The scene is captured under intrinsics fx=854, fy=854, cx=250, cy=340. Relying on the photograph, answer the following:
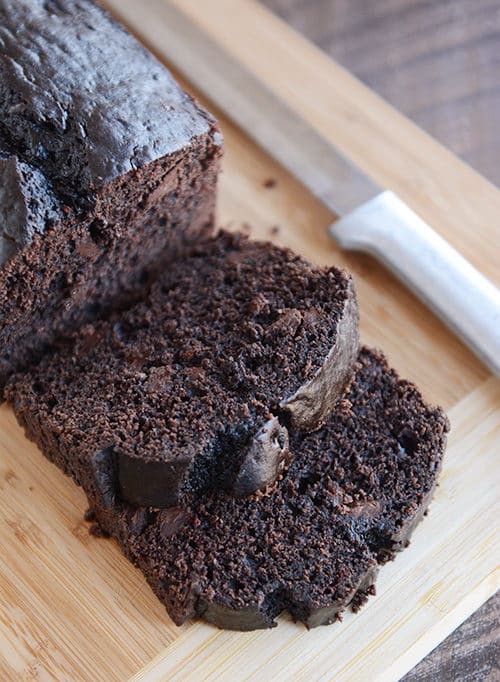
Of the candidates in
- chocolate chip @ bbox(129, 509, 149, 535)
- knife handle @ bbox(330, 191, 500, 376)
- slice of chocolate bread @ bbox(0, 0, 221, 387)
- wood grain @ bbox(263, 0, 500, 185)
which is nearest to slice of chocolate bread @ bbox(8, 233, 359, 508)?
chocolate chip @ bbox(129, 509, 149, 535)

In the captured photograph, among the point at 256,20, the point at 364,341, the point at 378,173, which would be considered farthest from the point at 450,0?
the point at 364,341

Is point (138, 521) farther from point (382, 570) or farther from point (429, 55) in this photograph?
point (429, 55)

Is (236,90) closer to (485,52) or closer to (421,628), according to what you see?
(485,52)

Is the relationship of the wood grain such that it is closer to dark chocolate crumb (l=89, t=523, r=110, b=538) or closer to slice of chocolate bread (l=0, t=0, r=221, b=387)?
Result: slice of chocolate bread (l=0, t=0, r=221, b=387)

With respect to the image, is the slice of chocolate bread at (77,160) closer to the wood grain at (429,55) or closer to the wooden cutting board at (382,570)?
the wooden cutting board at (382,570)

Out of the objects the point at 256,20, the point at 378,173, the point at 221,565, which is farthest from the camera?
the point at 256,20

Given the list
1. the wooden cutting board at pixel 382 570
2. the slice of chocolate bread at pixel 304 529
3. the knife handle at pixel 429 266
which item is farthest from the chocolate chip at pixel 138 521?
the knife handle at pixel 429 266
